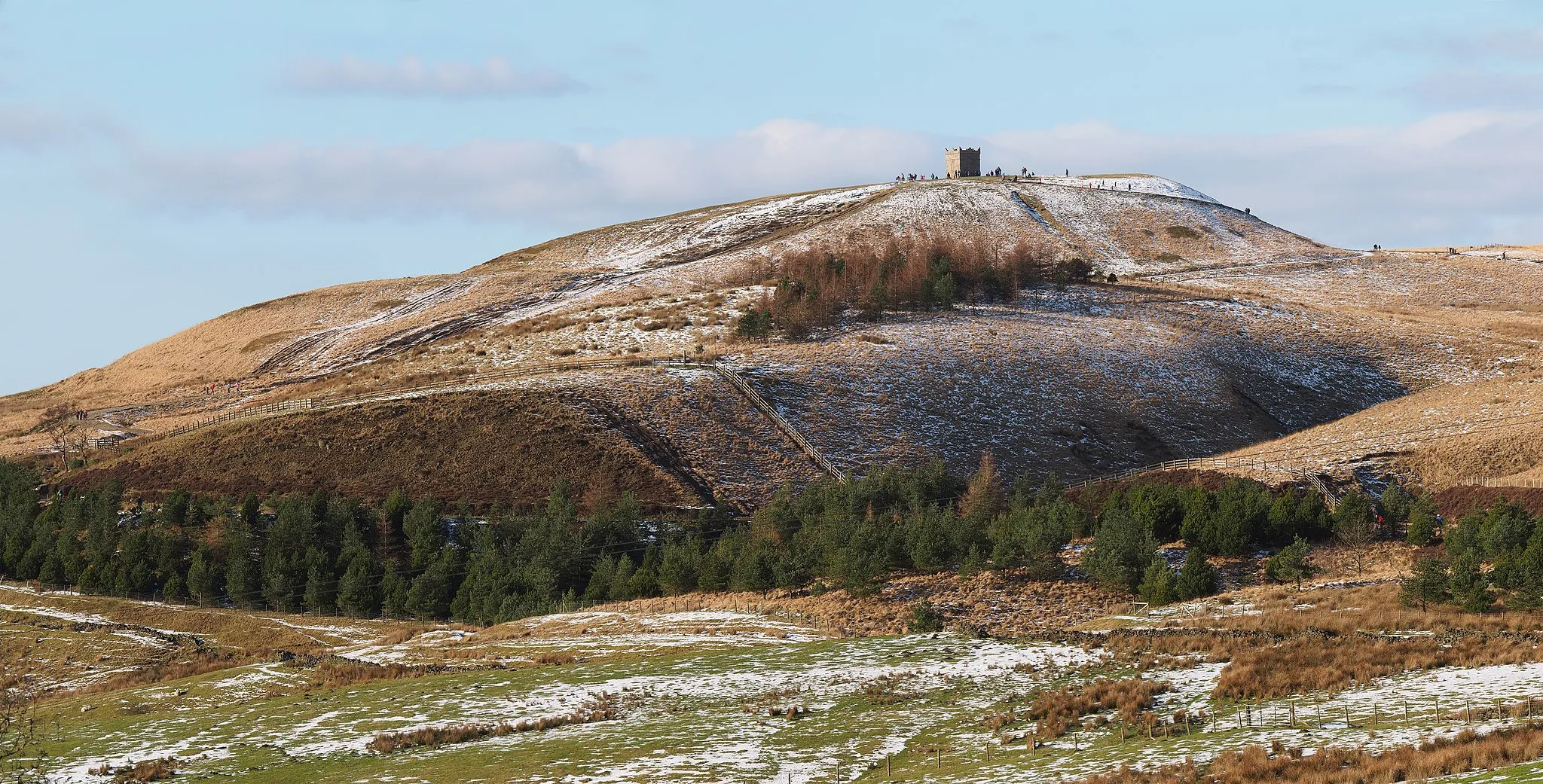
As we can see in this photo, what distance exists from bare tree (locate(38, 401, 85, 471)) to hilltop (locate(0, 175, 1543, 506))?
2.41 metres

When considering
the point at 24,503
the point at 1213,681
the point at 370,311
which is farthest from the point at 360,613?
the point at 370,311

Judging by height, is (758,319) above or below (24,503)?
above

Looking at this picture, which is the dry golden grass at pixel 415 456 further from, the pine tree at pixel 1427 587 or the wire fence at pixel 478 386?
the pine tree at pixel 1427 587

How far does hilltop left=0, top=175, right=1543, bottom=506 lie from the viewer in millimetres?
88125

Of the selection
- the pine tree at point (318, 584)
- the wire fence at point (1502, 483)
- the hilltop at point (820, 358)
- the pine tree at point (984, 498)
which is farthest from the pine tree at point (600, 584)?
the wire fence at point (1502, 483)

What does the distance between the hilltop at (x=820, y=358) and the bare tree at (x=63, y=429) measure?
241cm

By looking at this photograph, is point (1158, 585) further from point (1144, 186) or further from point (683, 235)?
point (1144, 186)

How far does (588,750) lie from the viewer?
3138 centimetres

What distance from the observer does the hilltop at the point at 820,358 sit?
289 feet

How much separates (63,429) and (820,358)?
59.6 metres

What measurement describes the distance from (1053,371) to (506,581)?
177 ft

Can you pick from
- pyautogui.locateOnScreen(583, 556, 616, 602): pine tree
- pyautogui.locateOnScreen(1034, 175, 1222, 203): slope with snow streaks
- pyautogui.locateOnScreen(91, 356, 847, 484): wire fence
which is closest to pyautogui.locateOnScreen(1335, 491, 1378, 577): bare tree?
pyautogui.locateOnScreen(583, 556, 616, 602): pine tree

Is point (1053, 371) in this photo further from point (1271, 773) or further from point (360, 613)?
point (1271, 773)

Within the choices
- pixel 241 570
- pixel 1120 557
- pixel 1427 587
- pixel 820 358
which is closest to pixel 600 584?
pixel 241 570
